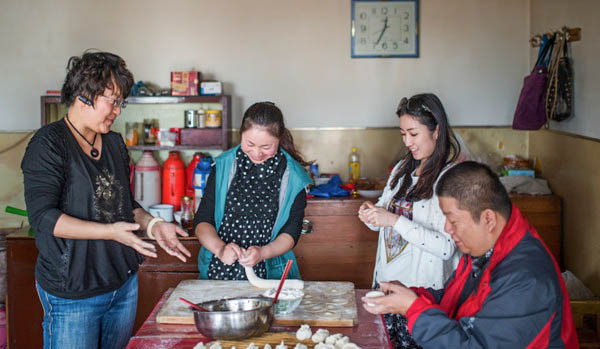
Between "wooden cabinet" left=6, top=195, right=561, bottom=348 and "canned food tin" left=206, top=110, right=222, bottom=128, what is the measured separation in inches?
40.2

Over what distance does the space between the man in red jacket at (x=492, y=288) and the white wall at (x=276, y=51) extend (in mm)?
2830

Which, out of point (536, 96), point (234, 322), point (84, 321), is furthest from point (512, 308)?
point (536, 96)

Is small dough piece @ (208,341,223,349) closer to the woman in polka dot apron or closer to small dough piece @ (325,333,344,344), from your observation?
small dough piece @ (325,333,344,344)

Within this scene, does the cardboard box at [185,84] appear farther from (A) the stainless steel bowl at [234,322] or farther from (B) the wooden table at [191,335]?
(A) the stainless steel bowl at [234,322]

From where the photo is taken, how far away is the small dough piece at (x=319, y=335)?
1770 mm

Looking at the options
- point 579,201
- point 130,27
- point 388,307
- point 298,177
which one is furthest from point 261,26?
point 388,307

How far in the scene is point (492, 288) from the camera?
1661 mm

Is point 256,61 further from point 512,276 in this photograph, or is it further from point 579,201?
point 512,276

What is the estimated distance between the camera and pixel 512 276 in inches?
63.6

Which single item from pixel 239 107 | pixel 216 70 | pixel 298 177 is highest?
pixel 216 70

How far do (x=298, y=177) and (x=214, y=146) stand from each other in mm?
1892

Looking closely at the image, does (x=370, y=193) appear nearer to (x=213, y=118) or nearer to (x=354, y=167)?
(x=354, y=167)

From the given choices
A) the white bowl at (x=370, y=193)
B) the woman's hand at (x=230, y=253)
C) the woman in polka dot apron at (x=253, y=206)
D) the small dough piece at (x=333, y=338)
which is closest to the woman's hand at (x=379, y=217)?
the woman in polka dot apron at (x=253, y=206)

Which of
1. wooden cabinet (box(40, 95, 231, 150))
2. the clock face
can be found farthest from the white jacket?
the clock face
